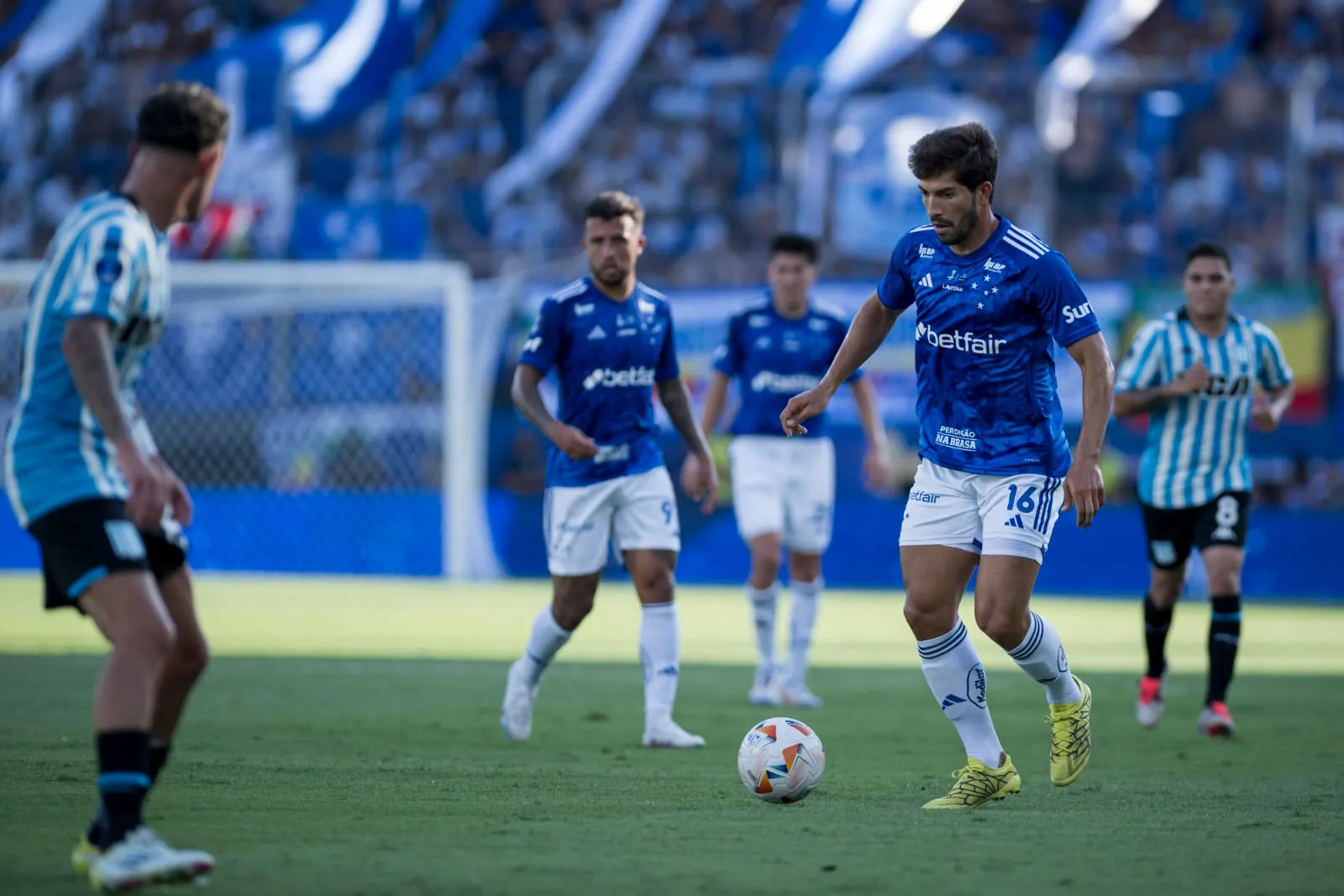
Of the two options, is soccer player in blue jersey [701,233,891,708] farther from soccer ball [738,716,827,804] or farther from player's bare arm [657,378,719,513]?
soccer ball [738,716,827,804]

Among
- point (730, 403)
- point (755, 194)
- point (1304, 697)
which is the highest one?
point (755, 194)

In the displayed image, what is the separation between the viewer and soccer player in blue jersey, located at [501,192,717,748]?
316 inches

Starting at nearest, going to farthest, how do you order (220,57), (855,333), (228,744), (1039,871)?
1. (1039,871)
2. (855,333)
3. (228,744)
4. (220,57)

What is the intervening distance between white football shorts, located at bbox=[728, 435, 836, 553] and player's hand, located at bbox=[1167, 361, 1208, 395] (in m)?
2.19

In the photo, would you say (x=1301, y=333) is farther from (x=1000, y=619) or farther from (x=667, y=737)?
(x=1000, y=619)

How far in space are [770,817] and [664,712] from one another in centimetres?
222

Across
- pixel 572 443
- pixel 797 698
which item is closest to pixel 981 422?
pixel 572 443

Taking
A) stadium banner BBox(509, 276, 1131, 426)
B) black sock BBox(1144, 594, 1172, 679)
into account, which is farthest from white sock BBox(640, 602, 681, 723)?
stadium banner BBox(509, 276, 1131, 426)

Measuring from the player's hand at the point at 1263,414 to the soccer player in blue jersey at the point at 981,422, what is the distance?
10.5 feet

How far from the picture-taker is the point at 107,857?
4.25 meters

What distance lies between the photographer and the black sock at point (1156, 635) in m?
9.01

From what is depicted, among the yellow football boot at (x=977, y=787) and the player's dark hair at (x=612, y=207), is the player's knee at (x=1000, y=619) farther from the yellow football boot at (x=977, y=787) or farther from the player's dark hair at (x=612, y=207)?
the player's dark hair at (x=612, y=207)

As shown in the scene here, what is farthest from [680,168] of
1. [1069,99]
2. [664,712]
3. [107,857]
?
[107,857]

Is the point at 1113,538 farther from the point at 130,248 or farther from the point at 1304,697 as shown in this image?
the point at 130,248
